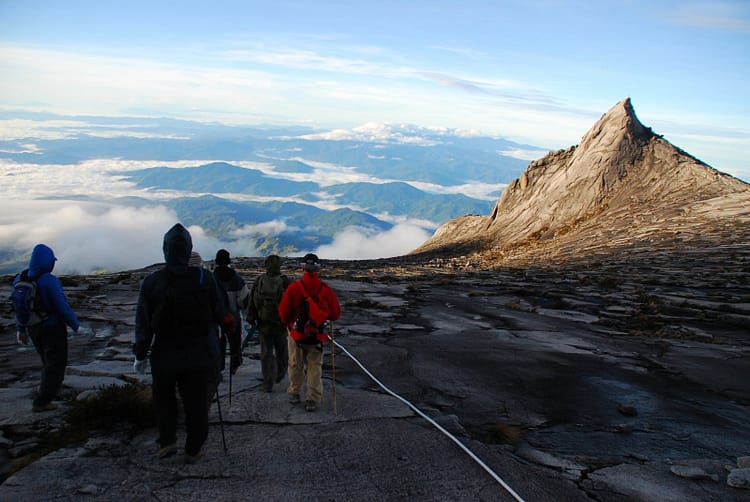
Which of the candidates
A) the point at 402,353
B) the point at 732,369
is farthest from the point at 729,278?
the point at 402,353

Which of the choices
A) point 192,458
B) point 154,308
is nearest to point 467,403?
point 192,458

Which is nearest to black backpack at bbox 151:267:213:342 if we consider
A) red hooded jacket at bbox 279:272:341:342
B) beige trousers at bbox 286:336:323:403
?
red hooded jacket at bbox 279:272:341:342

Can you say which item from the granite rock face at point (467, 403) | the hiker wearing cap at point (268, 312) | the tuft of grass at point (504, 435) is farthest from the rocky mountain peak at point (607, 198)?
the hiker wearing cap at point (268, 312)

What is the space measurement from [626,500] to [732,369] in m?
8.17

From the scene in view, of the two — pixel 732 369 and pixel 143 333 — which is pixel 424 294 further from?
pixel 143 333

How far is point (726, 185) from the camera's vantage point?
134 ft

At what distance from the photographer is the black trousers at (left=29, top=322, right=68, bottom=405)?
755 cm

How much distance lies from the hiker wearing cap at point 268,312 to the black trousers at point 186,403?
258cm

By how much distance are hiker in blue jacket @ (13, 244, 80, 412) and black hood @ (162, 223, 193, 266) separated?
9.19 ft

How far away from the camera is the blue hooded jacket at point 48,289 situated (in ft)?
25.1

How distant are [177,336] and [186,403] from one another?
77cm

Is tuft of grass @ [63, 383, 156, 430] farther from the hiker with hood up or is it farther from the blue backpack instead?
the blue backpack

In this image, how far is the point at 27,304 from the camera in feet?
24.7

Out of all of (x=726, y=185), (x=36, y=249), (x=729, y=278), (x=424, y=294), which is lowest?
(x=424, y=294)
